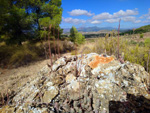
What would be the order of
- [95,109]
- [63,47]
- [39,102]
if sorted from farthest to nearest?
[63,47] → [39,102] → [95,109]

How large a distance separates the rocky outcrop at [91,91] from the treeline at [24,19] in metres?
3.92

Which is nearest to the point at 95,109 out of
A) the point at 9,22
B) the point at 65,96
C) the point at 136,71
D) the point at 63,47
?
the point at 65,96

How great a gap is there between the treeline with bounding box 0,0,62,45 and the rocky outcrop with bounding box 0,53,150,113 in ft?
12.9

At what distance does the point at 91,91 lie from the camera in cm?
167

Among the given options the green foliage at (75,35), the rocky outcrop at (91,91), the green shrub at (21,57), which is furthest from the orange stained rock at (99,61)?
the green foliage at (75,35)

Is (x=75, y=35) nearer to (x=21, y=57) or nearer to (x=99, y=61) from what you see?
(x=21, y=57)

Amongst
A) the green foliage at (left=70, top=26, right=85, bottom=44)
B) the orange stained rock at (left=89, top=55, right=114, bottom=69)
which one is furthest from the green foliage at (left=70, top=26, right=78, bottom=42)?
the orange stained rock at (left=89, top=55, right=114, bottom=69)

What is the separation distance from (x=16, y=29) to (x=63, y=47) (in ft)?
13.8

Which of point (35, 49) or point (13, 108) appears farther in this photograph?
point (35, 49)

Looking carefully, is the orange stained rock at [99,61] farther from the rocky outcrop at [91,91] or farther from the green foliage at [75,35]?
the green foliage at [75,35]

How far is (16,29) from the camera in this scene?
6.37 metres

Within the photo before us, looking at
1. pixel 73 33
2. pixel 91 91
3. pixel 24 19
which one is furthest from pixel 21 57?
pixel 91 91

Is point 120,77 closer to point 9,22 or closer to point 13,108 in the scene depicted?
point 13,108

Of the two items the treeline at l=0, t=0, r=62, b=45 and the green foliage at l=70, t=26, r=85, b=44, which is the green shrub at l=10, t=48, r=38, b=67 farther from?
the green foliage at l=70, t=26, r=85, b=44
